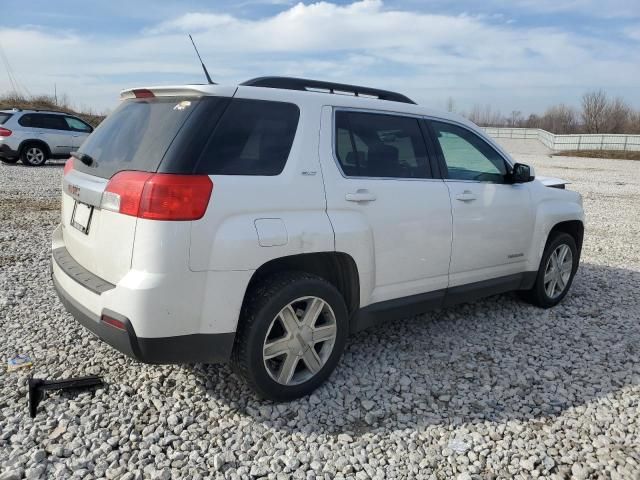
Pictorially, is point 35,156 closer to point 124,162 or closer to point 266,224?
point 124,162

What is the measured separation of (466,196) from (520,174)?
0.75m

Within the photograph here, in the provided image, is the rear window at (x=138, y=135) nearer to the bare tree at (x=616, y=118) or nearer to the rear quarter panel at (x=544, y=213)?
the rear quarter panel at (x=544, y=213)

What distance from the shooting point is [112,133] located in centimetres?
323

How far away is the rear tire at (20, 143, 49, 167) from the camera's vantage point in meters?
15.7

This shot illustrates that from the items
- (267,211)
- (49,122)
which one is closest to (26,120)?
(49,122)

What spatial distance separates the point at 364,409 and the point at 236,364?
2.77 feet

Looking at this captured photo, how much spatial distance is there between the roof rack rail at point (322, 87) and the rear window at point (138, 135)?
1.87ft

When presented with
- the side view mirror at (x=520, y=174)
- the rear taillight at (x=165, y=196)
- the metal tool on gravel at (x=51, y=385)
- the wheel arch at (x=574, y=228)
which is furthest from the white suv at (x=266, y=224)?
the wheel arch at (x=574, y=228)

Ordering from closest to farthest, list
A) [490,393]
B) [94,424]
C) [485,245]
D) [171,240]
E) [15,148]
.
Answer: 1. [171,240]
2. [94,424]
3. [490,393]
4. [485,245]
5. [15,148]

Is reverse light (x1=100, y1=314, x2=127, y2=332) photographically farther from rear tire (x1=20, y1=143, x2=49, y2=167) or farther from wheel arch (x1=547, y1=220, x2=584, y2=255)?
rear tire (x1=20, y1=143, x2=49, y2=167)

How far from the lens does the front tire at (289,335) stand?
2.95 m

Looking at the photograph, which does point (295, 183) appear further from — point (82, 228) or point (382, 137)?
point (82, 228)

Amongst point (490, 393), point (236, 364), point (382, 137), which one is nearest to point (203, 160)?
point (236, 364)

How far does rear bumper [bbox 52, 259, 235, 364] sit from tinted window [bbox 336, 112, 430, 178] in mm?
1331
